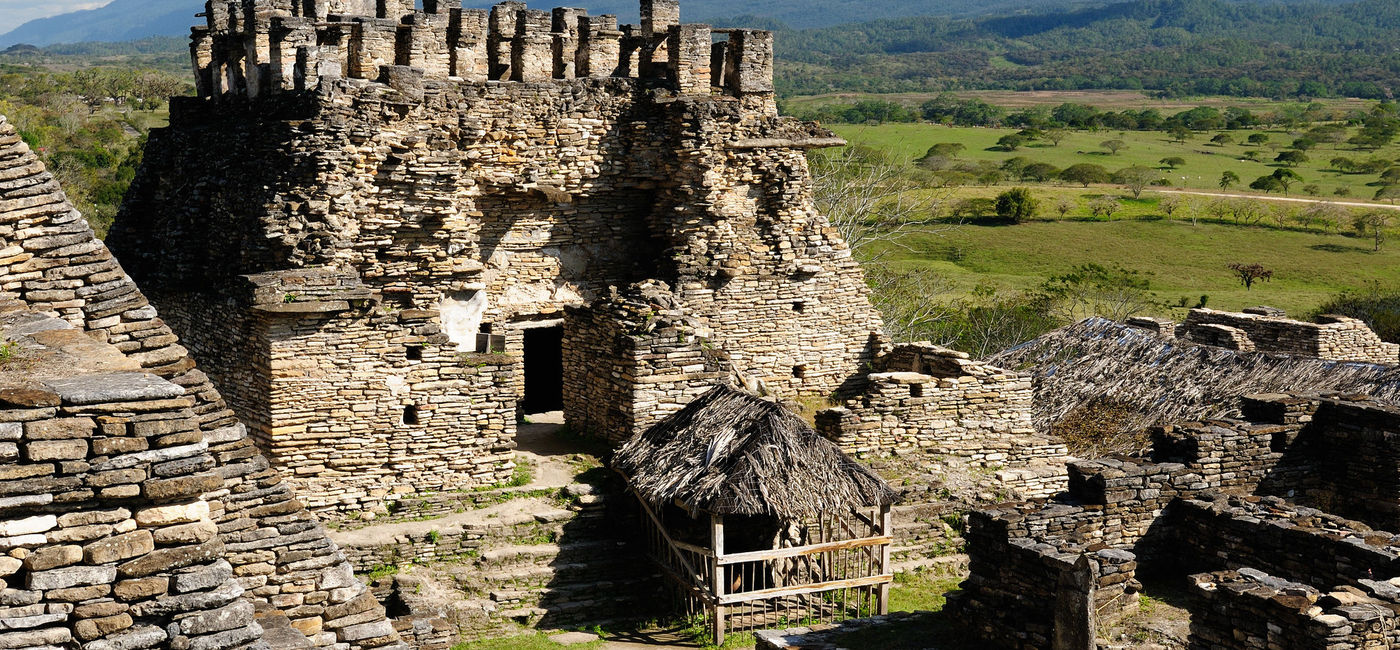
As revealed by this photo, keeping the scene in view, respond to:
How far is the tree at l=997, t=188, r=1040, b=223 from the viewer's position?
6216cm

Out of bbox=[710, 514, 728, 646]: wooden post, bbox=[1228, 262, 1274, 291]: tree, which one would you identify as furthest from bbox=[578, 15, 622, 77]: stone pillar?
bbox=[1228, 262, 1274, 291]: tree

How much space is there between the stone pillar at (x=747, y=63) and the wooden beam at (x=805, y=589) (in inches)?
277

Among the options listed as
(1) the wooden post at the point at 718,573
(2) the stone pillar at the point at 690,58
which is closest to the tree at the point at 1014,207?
(2) the stone pillar at the point at 690,58

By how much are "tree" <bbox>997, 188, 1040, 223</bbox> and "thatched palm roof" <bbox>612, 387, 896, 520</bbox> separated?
→ 48.3 metres

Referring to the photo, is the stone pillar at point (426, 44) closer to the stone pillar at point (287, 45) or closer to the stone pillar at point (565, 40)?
the stone pillar at point (287, 45)

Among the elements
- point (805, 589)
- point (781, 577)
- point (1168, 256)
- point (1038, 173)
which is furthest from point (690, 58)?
point (1038, 173)

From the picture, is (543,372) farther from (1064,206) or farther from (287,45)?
(1064,206)

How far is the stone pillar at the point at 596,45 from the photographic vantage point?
730 inches

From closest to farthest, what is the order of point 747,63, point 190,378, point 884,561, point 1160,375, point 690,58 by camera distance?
1. point 190,378
2. point 884,561
3. point 690,58
4. point 747,63
5. point 1160,375

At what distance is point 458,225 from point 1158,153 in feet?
294

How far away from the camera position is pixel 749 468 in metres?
14.6

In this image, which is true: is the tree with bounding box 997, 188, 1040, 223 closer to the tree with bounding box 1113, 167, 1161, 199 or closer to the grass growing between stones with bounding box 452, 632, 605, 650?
the tree with bounding box 1113, 167, 1161, 199

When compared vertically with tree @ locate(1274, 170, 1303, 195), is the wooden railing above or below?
below

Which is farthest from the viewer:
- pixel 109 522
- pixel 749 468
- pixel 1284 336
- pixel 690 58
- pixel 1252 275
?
pixel 1252 275
